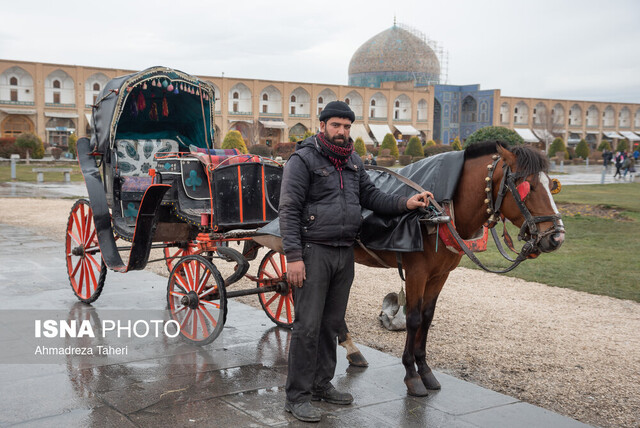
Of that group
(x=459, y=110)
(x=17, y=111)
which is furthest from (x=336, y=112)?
(x=459, y=110)

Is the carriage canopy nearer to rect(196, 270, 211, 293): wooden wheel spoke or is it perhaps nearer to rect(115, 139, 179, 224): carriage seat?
rect(115, 139, 179, 224): carriage seat

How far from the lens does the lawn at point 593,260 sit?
26.0 feet

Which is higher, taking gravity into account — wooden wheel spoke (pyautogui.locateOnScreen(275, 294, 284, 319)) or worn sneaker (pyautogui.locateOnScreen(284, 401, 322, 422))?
wooden wheel spoke (pyautogui.locateOnScreen(275, 294, 284, 319))

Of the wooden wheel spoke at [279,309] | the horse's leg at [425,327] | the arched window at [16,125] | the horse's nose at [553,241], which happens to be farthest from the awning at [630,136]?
the horse's nose at [553,241]

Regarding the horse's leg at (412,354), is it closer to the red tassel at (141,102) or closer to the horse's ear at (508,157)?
the horse's ear at (508,157)

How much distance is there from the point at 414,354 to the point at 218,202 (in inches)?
81.6

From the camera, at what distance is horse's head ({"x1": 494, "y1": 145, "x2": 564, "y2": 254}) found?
12.2ft

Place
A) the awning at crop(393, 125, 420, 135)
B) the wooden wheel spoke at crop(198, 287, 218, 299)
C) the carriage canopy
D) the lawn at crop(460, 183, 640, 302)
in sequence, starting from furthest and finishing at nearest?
the awning at crop(393, 125, 420, 135) < the lawn at crop(460, 183, 640, 302) < the carriage canopy < the wooden wheel spoke at crop(198, 287, 218, 299)

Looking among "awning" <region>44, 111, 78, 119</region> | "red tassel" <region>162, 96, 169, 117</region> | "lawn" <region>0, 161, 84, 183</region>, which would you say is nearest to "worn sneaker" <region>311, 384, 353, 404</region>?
"red tassel" <region>162, 96, 169, 117</region>

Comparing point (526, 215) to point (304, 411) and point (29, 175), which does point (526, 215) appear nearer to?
point (304, 411)

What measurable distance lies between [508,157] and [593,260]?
644 centimetres

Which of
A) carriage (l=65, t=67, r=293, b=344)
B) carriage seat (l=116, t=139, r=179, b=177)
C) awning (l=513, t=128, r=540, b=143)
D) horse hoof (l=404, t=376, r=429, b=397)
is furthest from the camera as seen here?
awning (l=513, t=128, r=540, b=143)

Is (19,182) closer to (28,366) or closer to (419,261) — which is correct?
(28,366)

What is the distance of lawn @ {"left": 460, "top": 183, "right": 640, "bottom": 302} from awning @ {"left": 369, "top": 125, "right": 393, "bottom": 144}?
4895cm
